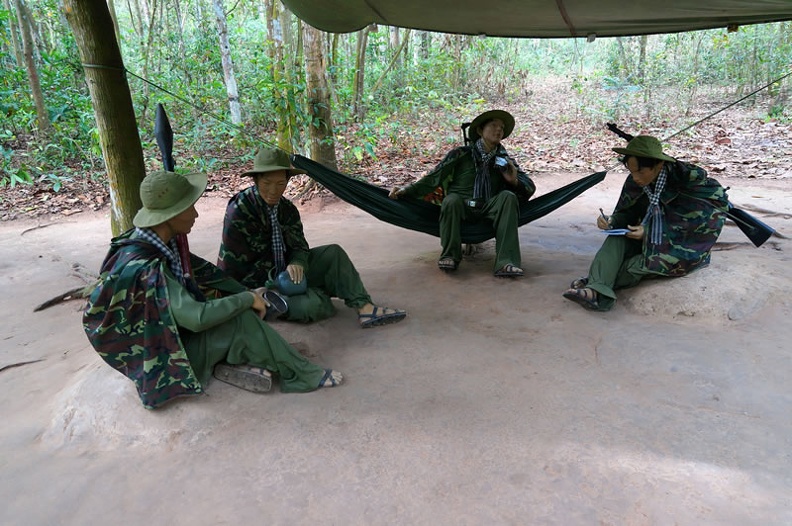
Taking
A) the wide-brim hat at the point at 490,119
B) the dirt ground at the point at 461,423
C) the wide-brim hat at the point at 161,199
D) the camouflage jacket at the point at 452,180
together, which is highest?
the wide-brim hat at the point at 490,119

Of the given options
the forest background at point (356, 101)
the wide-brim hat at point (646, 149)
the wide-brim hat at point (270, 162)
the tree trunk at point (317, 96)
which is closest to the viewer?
the wide-brim hat at point (270, 162)

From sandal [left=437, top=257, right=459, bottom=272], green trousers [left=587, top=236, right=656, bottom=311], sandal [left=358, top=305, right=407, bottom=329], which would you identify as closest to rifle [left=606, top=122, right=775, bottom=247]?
green trousers [left=587, top=236, right=656, bottom=311]

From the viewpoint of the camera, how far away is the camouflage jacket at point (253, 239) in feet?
8.04

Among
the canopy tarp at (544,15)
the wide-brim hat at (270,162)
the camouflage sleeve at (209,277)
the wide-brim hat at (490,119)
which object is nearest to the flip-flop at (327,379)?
the camouflage sleeve at (209,277)

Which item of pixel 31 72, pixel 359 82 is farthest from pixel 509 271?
pixel 31 72

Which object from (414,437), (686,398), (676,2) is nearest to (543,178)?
(676,2)

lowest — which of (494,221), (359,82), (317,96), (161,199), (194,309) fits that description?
(494,221)

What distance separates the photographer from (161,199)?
5.69 ft

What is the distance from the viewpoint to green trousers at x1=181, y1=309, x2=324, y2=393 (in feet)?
6.09

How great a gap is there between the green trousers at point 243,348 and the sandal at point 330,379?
0.06 m

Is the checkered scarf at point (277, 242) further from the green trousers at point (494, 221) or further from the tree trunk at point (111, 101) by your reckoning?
the green trousers at point (494, 221)

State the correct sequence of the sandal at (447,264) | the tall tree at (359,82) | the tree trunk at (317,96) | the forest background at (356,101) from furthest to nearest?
1. the tall tree at (359,82)
2. the forest background at (356,101)
3. the tree trunk at (317,96)
4. the sandal at (447,264)

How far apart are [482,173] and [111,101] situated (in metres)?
2.12

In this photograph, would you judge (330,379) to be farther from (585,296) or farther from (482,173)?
(482,173)
